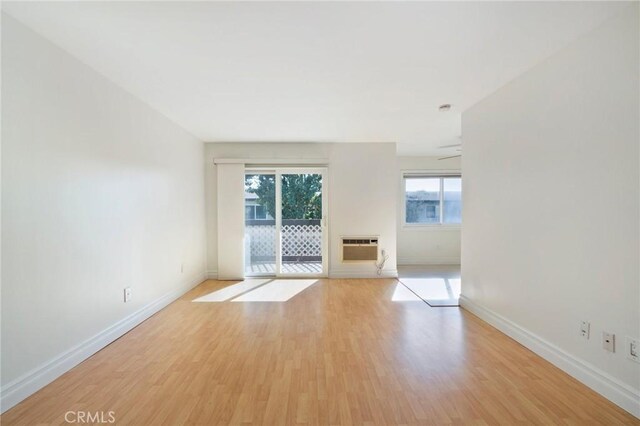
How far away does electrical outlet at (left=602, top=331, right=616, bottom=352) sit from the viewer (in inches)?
70.9

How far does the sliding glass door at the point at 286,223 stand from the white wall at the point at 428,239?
7.29 ft

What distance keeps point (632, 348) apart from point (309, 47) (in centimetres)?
271

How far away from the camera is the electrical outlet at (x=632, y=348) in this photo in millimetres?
1663

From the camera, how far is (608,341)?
183 centimetres

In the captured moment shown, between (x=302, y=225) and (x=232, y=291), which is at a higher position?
(x=302, y=225)

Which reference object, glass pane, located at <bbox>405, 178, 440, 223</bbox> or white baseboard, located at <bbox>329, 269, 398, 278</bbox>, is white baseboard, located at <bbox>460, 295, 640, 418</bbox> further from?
glass pane, located at <bbox>405, 178, 440, 223</bbox>

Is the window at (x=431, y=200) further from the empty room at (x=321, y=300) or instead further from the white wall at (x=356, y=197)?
the empty room at (x=321, y=300)

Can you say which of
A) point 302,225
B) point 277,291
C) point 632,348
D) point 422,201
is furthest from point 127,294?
point 422,201

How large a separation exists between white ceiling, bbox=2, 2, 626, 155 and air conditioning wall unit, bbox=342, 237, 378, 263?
235 centimetres

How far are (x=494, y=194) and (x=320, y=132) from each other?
8.11 feet

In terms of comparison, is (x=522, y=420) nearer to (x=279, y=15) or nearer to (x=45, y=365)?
(x=279, y=15)

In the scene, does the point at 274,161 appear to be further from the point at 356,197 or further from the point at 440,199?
the point at 440,199

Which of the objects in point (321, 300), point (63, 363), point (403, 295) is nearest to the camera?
point (63, 363)

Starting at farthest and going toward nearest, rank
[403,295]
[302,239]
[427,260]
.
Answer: [427,260] < [302,239] < [403,295]
